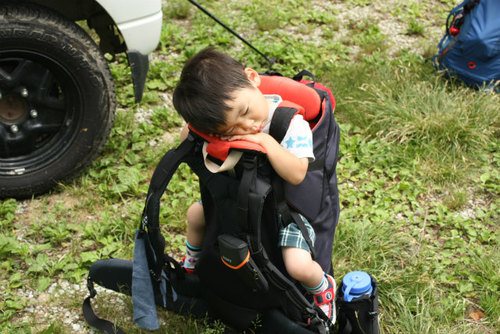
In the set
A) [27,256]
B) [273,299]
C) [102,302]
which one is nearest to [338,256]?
[273,299]

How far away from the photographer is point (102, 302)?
2.92 metres

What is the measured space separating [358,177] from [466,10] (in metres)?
1.90

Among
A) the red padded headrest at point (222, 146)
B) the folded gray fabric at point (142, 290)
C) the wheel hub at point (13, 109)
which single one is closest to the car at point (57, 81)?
the wheel hub at point (13, 109)

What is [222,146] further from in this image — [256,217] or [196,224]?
[196,224]

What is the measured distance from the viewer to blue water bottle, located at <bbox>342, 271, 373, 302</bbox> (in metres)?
2.59

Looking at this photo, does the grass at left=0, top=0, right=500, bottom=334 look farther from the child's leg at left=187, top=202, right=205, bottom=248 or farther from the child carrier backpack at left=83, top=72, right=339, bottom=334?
the child's leg at left=187, top=202, right=205, bottom=248

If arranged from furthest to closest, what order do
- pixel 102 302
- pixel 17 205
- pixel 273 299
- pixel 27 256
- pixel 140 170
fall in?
pixel 140 170
pixel 17 205
pixel 27 256
pixel 102 302
pixel 273 299

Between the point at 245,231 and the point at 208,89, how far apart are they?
0.58 meters

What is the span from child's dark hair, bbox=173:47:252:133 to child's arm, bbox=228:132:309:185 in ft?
0.43

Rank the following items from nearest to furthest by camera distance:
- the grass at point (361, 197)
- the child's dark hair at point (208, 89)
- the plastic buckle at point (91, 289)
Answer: the child's dark hair at point (208, 89), the plastic buckle at point (91, 289), the grass at point (361, 197)

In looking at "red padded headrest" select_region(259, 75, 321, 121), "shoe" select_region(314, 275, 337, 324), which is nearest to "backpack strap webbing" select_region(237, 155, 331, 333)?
"shoe" select_region(314, 275, 337, 324)

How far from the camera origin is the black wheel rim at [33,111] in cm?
324

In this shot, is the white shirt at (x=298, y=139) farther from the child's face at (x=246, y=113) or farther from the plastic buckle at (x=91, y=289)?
the plastic buckle at (x=91, y=289)

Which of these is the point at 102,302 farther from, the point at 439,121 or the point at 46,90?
the point at 439,121
